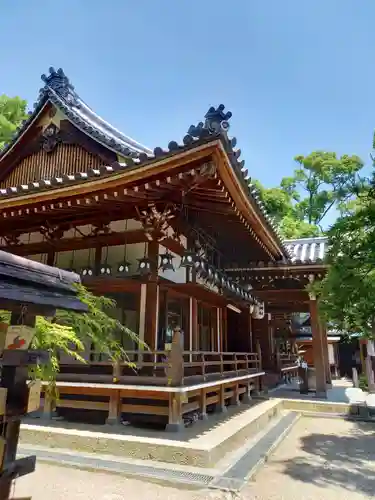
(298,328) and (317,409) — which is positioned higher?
(298,328)

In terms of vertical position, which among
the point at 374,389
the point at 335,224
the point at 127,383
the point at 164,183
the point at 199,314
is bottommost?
the point at 374,389

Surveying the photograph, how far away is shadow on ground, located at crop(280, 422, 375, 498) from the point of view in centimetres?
525

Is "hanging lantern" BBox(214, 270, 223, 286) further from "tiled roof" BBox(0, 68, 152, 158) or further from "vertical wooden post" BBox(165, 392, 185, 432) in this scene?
"vertical wooden post" BBox(165, 392, 185, 432)

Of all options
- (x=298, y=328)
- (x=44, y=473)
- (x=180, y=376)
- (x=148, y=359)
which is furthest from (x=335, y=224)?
(x=298, y=328)

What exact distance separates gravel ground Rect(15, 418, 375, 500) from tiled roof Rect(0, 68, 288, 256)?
4708 millimetres

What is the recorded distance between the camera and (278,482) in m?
5.12

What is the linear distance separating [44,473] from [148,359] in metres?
2.83

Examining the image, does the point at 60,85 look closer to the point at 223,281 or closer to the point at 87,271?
the point at 87,271

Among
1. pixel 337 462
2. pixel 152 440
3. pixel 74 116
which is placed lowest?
pixel 337 462

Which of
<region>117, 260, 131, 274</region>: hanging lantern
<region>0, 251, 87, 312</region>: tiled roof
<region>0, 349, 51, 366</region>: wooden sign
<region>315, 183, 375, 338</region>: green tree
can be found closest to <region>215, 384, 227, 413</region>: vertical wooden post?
<region>315, 183, 375, 338</region>: green tree

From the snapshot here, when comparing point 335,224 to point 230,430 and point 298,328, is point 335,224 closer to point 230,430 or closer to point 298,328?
point 230,430

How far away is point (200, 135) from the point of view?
5.55 m

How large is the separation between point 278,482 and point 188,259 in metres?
4.52

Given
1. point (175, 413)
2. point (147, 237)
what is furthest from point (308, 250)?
point (175, 413)
